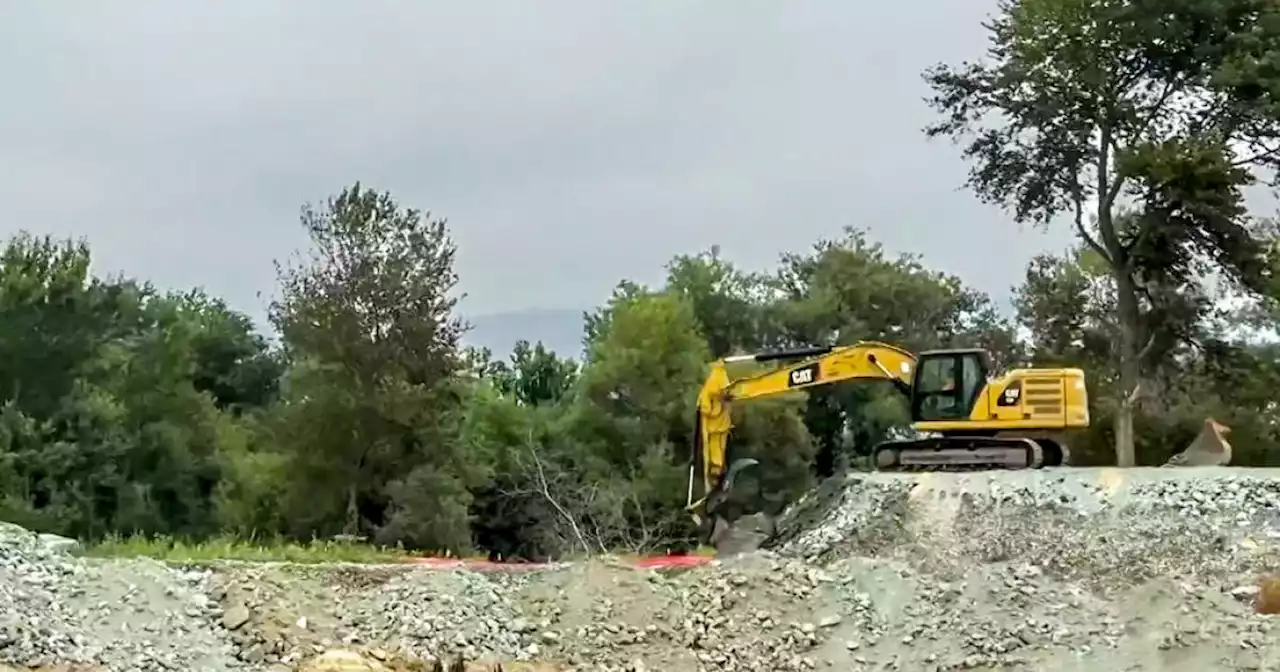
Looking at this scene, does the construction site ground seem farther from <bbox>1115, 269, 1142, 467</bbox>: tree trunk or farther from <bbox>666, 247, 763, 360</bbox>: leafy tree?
Result: <bbox>666, 247, 763, 360</bbox>: leafy tree

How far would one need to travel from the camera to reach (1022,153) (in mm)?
25484

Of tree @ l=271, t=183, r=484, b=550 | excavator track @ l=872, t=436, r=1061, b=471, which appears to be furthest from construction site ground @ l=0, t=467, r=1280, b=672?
tree @ l=271, t=183, r=484, b=550

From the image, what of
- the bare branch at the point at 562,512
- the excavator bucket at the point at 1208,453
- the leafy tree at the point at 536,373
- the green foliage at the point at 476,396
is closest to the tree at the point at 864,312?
the green foliage at the point at 476,396

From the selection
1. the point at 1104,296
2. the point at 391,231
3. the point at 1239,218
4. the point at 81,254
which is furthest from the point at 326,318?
the point at 1104,296

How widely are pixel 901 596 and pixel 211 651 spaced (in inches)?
230

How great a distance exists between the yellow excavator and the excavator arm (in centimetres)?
1

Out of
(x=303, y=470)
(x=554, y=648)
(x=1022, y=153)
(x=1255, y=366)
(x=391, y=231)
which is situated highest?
(x=1022, y=153)

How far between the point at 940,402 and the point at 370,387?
9.77 meters

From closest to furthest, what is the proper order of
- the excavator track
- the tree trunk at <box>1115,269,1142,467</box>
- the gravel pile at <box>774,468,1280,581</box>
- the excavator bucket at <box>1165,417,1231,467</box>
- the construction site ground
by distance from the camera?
1. the construction site ground
2. the gravel pile at <box>774,468,1280,581</box>
3. the excavator track
4. the excavator bucket at <box>1165,417,1231,467</box>
5. the tree trunk at <box>1115,269,1142,467</box>

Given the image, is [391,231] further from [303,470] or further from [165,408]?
[165,408]

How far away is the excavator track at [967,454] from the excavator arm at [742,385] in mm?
908

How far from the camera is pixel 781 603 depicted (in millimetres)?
12141

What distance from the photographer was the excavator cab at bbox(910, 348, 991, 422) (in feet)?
49.6

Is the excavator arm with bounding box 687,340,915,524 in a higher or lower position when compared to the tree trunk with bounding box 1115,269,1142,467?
lower
